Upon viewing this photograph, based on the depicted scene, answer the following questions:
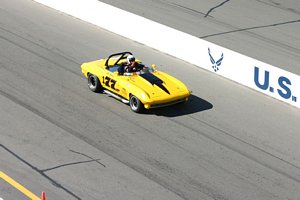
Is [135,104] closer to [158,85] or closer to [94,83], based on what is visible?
[158,85]

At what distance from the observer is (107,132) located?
1827 cm

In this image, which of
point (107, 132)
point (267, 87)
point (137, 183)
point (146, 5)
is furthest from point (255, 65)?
point (146, 5)

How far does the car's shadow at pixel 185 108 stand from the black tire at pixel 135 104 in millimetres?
299

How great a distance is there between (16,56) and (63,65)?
1.75 m

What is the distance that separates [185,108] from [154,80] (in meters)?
1.30

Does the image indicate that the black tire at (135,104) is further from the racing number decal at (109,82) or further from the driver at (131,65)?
the driver at (131,65)

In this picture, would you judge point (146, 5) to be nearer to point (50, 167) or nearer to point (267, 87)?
point (267, 87)

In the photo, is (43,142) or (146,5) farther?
(146,5)

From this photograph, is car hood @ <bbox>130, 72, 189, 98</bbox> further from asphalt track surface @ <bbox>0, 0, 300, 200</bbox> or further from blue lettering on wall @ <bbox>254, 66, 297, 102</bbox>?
blue lettering on wall @ <bbox>254, 66, 297, 102</bbox>

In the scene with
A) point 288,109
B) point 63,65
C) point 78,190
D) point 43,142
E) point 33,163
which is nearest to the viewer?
point 78,190

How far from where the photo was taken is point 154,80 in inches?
779

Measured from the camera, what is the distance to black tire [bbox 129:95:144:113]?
63.0ft

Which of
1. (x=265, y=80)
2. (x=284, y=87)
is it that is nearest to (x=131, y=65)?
(x=265, y=80)

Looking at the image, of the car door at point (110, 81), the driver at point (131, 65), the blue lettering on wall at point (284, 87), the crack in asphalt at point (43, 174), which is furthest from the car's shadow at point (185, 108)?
the crack in asphalt at point (43, 174)
